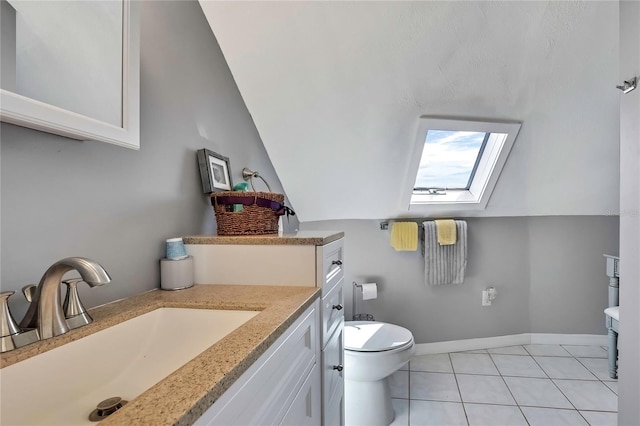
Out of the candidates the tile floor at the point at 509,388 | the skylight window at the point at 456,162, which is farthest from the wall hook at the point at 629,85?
the tile floor at the point at 509,388

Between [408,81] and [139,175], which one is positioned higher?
[408,81]

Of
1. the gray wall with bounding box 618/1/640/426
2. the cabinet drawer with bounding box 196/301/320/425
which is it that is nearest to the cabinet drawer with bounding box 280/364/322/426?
the cabinet drawer with bounding box 196/301/320/425

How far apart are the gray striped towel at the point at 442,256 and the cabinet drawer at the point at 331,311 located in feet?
4.29

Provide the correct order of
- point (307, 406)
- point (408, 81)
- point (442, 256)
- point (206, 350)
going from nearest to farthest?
point (206, 350) → point (307, 406) → point (408, 81) → point (442, 256)

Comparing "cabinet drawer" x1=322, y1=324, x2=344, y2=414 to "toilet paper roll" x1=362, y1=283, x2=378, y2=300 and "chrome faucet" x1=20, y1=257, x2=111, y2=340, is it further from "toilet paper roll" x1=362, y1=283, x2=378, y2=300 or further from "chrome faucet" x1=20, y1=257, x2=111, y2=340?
"toilet paper roll" x1=362, y1=283, x2=378, y2=300

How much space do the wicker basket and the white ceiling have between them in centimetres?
74

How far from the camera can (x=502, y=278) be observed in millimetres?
2600

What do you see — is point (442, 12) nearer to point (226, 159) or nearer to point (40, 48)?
point (226, 159)

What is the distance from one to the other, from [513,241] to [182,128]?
2602 millimetres

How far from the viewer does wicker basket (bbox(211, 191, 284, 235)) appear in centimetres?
116

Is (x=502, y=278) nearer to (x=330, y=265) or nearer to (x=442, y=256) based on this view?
(x=442, y=256)

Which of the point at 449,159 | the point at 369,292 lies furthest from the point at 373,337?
the point at 449,159

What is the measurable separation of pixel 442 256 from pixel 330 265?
1.57 meters

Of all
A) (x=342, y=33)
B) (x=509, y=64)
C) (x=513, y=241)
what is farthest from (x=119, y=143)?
(x=513, y=241)
